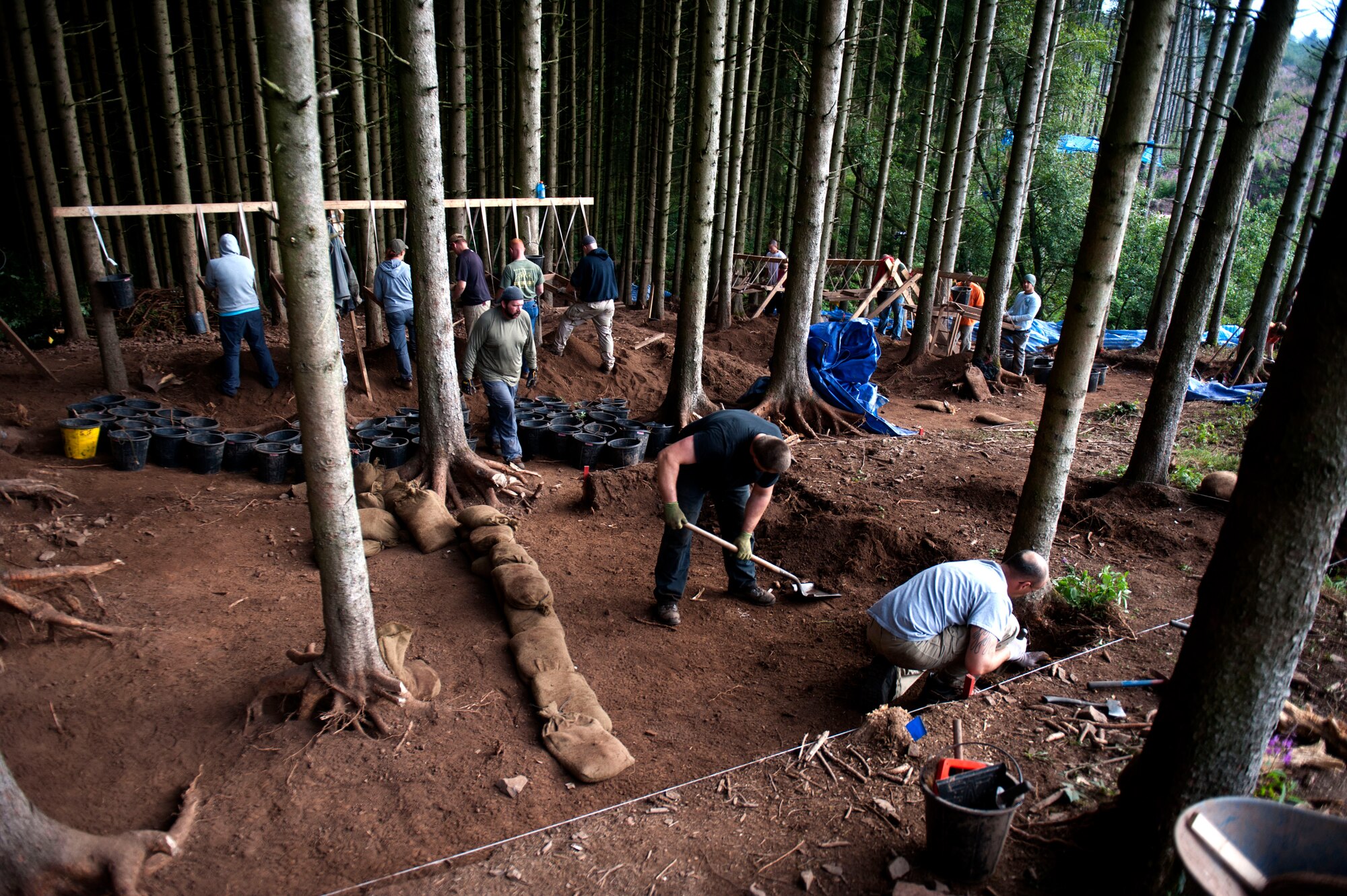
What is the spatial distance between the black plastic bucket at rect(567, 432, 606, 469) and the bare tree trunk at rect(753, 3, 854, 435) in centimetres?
204

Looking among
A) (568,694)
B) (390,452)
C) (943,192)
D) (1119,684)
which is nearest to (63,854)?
(568,694)

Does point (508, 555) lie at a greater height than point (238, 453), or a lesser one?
greater

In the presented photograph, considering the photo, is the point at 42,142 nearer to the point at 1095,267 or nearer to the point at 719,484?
the point at 719,484

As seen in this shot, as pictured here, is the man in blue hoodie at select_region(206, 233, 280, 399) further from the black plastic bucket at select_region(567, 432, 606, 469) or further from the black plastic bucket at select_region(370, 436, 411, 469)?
the black plastic bucket at select_region(567, 432, 606, 469)

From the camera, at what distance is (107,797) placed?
3.37 m

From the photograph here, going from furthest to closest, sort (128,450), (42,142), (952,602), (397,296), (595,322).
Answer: (595,322), (397,296), (42,142), (128,450), (952,602)

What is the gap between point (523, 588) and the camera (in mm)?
5043

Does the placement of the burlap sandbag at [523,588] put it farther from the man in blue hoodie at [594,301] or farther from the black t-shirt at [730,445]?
the man in blue hoodie at [594,301]

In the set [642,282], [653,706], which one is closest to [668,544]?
[653,706]

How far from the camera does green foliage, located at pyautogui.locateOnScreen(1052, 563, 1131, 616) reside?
4848 millimetres

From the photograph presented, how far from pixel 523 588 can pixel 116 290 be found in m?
6.39

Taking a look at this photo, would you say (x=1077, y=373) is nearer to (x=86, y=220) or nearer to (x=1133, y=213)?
(x=86, y=220)

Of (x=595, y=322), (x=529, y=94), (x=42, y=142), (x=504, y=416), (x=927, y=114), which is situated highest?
(x=927, y=114)

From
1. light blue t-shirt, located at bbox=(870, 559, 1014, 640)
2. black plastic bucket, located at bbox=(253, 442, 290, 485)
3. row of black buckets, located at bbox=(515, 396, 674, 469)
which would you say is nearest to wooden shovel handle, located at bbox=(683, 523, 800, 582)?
light blue t-shirt, located at bbox=(870, 559, 1014, 640)
